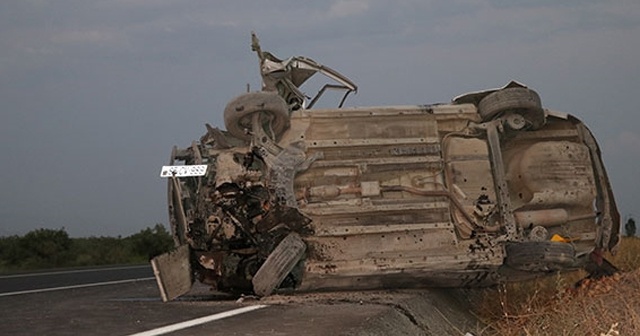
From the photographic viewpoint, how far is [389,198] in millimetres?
10477

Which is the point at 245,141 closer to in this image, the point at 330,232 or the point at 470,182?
the point at 330,232

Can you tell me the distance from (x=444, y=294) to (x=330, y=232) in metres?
1.94

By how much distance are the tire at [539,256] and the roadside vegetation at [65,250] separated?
66.3 ft

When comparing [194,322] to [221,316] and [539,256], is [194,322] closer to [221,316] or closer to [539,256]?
[221,316]

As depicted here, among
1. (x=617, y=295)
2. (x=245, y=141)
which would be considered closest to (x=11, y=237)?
(x=245, y=141)

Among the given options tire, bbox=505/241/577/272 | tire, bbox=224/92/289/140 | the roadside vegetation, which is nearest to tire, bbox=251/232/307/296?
tire, bbox=224/92/289/140

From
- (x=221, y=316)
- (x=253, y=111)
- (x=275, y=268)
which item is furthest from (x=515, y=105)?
(x=221, y=316)

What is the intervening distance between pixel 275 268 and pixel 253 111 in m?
1.88

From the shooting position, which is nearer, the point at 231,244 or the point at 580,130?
the point at 231,244

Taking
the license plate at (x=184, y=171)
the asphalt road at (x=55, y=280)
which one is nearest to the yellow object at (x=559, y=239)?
the license plate at (x=184, y=171)

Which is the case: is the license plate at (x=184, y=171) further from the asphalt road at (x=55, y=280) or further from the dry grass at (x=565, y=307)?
the dry grass at (x=565, y=307)

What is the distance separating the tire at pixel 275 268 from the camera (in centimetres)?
975

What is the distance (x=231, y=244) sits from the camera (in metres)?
10.7

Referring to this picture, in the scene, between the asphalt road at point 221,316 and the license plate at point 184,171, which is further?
the license plate at point 184,171
